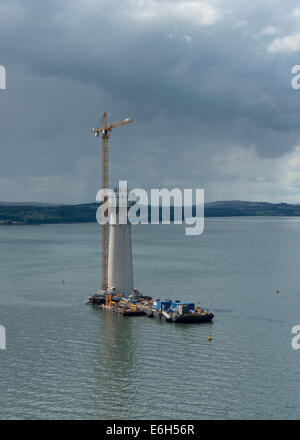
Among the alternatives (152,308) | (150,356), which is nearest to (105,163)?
(152,308)

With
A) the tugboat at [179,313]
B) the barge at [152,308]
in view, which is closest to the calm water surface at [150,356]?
the tugboat at [179,313]

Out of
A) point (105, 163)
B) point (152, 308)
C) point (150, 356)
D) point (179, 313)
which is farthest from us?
point (105, 163)

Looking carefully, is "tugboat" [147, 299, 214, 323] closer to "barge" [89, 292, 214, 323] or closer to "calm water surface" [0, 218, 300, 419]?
"barge" [89, 292, 214, 323]

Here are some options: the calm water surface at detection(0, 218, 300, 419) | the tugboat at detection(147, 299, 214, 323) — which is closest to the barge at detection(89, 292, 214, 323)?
the tugboat at detection(147, 299, 214, 323)

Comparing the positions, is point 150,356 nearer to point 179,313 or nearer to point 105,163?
point 179,313

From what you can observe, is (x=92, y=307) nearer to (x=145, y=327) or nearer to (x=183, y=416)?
(x=145, y=327)

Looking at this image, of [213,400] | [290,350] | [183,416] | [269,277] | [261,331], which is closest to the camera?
[183,416]

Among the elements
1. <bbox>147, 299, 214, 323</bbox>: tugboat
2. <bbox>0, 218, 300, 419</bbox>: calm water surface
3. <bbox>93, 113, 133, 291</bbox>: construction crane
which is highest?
<bbox>93, 113, 133, 291</bbox>: construction crane

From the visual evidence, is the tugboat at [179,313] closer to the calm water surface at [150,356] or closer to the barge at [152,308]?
the barge at [152,308]
